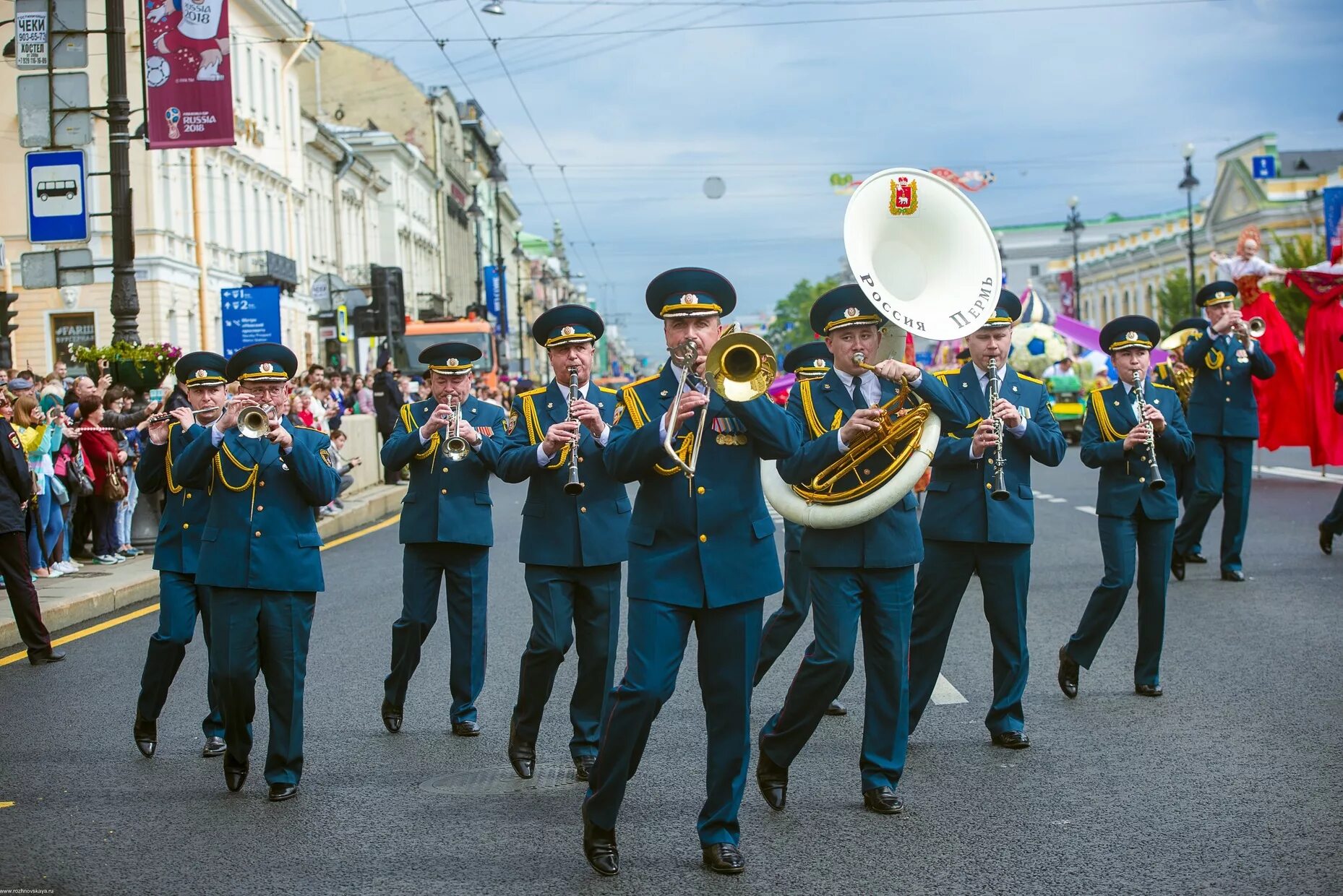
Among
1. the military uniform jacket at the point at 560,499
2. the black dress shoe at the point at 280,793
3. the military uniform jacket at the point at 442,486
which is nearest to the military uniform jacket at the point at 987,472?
the military uniform jacket at the point at 560,499

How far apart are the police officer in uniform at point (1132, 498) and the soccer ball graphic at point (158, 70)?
1206cm

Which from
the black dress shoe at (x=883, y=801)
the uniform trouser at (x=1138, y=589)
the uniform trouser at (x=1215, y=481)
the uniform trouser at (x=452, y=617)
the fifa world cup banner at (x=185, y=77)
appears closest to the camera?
the black dress shoe at (x=883, y=801)

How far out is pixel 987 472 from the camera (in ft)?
24.6

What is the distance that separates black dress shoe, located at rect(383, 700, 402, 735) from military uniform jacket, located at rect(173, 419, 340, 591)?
1281 mm

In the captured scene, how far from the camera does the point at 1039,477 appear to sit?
84.9 ft

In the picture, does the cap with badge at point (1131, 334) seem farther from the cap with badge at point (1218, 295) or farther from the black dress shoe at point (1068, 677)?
the cap with badge at point (1218, 295)

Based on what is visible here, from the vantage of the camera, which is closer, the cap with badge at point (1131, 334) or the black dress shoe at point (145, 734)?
the black dress shoe at point (145, 734)

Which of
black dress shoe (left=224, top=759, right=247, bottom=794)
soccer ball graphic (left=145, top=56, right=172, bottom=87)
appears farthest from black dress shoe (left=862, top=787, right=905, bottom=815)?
soccer ball graphic (left=145, top=56, right=172, bottom=87)

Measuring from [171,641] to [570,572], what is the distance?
Answer: 1.93m

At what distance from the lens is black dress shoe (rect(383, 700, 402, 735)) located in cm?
817

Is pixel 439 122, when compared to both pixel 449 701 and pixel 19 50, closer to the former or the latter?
pixel 19 50

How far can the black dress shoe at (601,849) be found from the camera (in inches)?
222

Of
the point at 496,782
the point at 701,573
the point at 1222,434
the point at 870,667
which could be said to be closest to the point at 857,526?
the point at 870,667

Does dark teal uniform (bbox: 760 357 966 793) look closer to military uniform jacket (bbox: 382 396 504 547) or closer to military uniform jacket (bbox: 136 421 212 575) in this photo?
military uniform jacket (bbox: 382 396 504 547)
